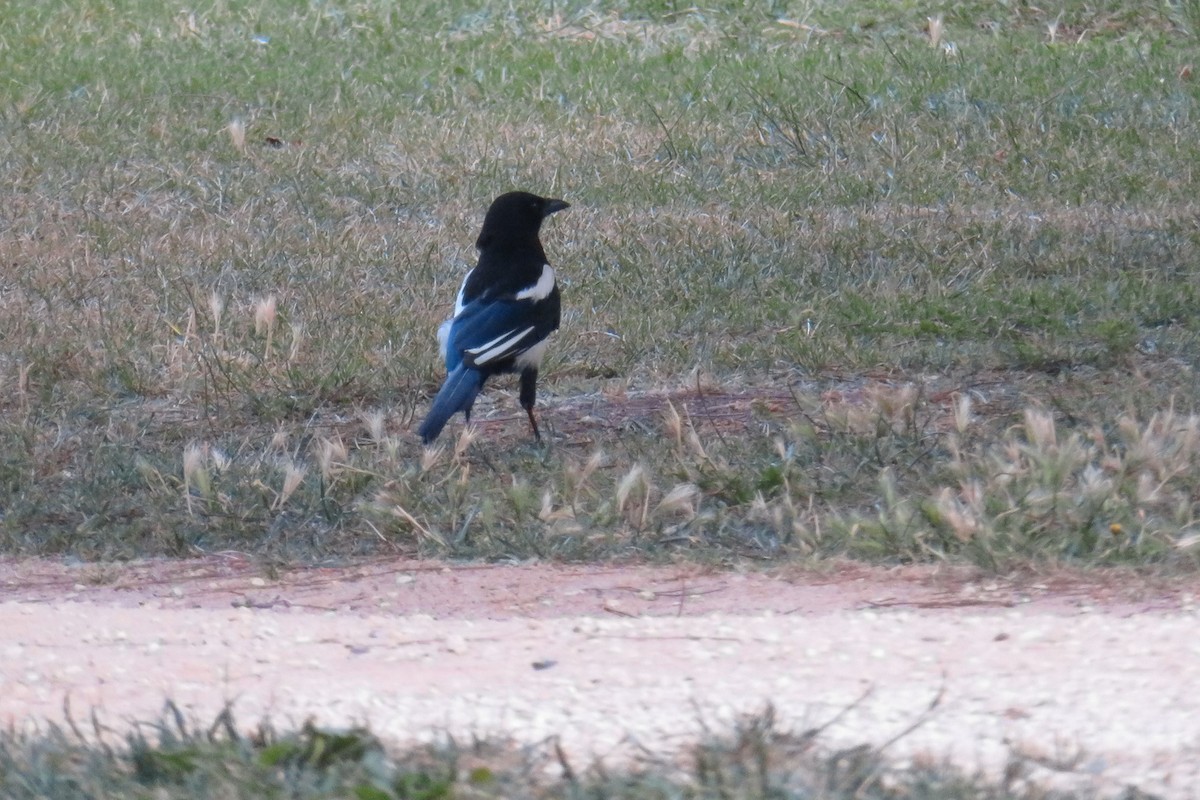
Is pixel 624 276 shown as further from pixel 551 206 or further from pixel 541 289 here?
pixel 541 289

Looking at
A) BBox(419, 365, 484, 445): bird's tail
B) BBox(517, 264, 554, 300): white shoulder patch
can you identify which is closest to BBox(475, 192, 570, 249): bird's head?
BBox(517, 264, 554, 300): white shoulder patch

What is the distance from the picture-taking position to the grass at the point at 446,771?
3.02 m

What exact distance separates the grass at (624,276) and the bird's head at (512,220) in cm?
57

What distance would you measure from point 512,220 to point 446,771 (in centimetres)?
422

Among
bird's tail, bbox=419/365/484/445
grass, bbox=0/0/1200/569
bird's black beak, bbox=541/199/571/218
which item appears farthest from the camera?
bird's black beak, bbox=541/199/571/218

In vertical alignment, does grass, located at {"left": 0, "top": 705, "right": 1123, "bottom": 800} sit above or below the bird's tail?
above

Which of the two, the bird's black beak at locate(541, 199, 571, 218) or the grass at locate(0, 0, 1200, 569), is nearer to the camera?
the grass at locate(0, 0, 1200, 569)

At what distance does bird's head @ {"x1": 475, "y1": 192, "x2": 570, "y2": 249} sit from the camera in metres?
7.09

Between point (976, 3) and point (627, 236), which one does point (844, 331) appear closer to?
point (627, 236)

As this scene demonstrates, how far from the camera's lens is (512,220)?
712cm

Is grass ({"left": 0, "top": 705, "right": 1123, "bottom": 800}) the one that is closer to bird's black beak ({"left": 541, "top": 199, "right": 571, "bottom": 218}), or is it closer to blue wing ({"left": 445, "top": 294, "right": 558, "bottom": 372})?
blue wing ({"left": 445, "top": 294, "right": 558, "bottom": 372})

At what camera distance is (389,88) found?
12250 millimetres

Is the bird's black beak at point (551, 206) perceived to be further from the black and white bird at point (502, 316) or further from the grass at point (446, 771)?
the grass at point (446, 771)

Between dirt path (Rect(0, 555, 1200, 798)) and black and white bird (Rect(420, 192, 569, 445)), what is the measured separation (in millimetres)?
1223
